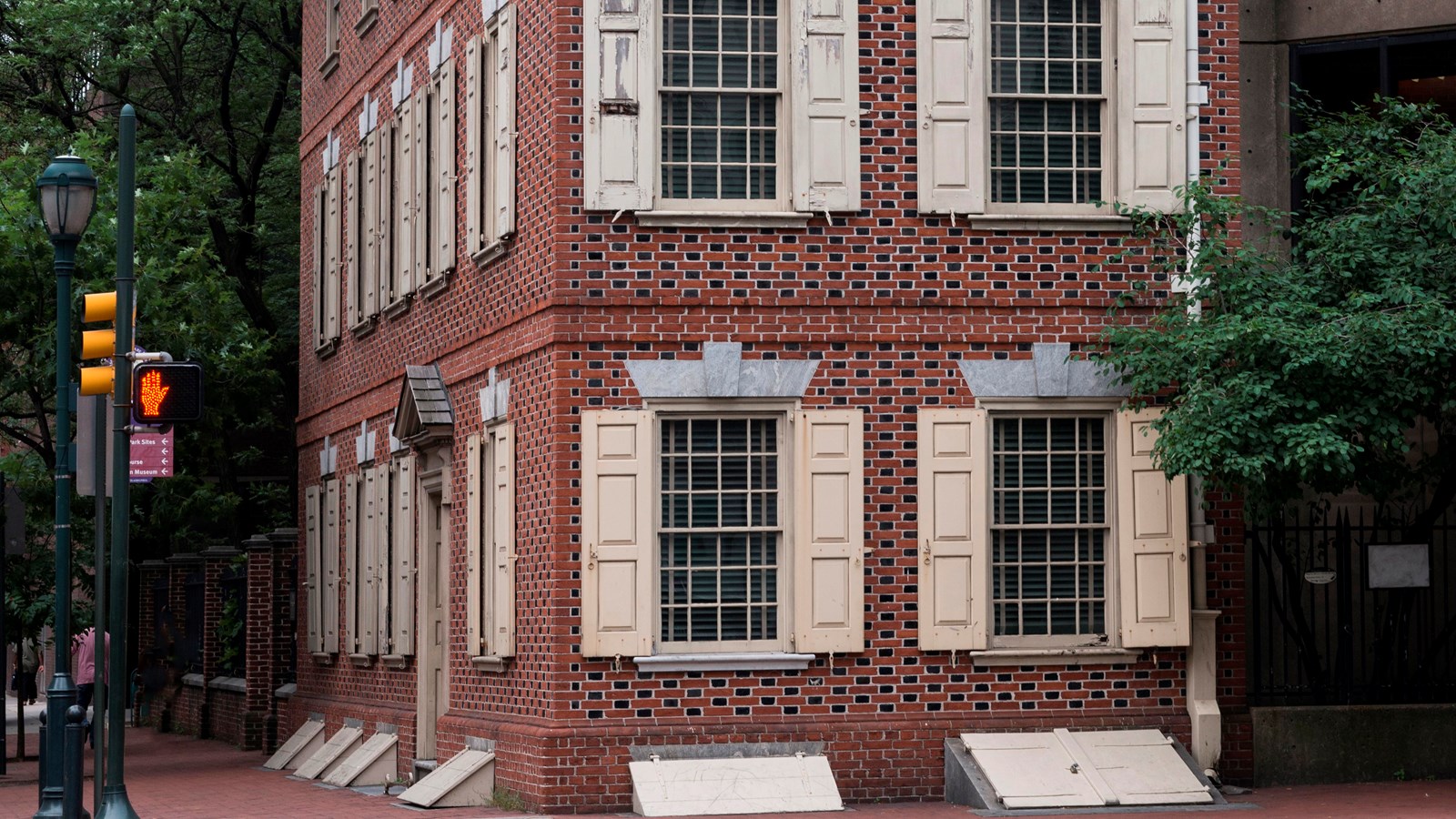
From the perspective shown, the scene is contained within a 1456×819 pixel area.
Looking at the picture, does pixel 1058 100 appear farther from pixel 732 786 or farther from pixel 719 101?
pixel 732 786

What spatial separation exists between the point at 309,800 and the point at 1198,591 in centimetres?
815

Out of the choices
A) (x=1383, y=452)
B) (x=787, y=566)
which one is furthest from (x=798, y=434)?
(x=1383, y=452)

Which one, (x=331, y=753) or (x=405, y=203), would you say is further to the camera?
(x=331, y=753)

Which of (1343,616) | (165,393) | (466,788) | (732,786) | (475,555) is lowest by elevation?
(466,788)

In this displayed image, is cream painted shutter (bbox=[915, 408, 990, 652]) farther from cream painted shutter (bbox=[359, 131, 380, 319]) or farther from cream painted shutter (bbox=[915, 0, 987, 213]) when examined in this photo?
cream painted shutter (bbox=[359, 131, 380, 319])

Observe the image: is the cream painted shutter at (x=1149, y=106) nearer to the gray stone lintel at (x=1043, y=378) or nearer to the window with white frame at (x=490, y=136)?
the gray stone lintel at (x=1043, y=378)

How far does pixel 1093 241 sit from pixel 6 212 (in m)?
12.5

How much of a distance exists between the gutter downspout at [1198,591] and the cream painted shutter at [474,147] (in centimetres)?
600


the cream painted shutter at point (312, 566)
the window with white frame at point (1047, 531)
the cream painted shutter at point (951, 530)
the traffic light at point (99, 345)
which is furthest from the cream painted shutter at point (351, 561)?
the window with white frame at point (1047, 531)

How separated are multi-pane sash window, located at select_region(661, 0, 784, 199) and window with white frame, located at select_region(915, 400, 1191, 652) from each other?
2332mm

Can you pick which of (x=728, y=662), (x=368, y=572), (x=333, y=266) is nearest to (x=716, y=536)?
(x=728, y=662)

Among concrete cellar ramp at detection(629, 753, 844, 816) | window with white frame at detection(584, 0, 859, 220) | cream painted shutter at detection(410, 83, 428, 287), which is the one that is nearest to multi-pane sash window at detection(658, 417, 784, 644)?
concrete cellar ramp at detection(629, 753, 844, 816)

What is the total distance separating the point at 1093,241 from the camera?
17688 millimetres

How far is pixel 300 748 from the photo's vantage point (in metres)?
25.5
